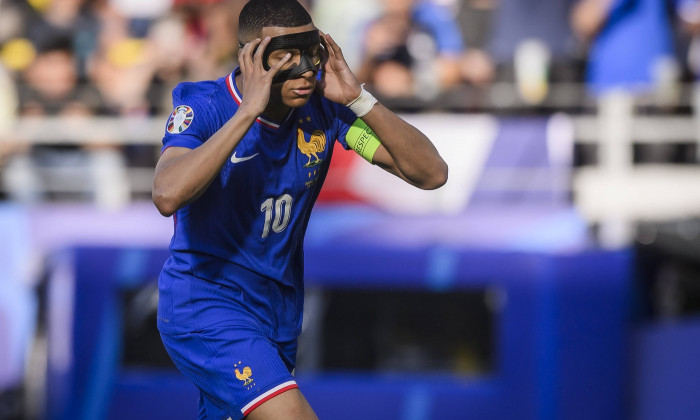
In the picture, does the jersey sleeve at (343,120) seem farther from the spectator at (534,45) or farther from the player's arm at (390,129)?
the spectator at (534,45)

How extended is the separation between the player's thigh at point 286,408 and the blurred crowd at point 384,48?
5923 millimetres

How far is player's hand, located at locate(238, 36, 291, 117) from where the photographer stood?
163 inches

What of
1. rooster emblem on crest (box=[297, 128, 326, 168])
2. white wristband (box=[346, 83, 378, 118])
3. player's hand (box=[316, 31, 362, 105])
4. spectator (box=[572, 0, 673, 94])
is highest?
spectator (box=[572, 0, 673, 94])

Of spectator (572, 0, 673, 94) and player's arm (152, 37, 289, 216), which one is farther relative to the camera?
spectator (572, 0, 673, 94)

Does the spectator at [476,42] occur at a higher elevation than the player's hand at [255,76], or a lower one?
higher

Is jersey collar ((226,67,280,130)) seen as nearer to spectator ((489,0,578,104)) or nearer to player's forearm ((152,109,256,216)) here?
player's forearm ((152,109,256,216))

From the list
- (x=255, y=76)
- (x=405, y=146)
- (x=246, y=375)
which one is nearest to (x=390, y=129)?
(x=405, y=146)

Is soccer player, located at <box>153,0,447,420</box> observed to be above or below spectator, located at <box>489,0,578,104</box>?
below

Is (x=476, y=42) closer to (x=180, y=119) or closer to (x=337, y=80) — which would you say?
(x=337, y=80)

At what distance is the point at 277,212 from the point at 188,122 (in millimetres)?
571

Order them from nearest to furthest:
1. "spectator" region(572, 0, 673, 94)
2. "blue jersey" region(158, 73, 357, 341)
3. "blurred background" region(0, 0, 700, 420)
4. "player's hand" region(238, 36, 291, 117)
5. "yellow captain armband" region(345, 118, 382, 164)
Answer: "player's hand" region(238, 36, 291, 117), "blue jersey" region(158, 73, 357, 341), "yellow captain armband" region(345, 118, 382, 164), "blurred background" region(0, 0, 700, 420), "spectator" region(572, 0, 673, 94)

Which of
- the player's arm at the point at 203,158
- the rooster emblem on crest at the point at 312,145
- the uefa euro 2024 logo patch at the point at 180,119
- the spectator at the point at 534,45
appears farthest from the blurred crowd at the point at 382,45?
the player's arm at the point at 203,158

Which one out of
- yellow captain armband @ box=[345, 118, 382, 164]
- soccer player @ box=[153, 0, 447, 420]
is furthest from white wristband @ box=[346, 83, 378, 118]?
yellow captain armband @ box=[345, 118, 382, 164]

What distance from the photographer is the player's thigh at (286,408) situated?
4.24m
